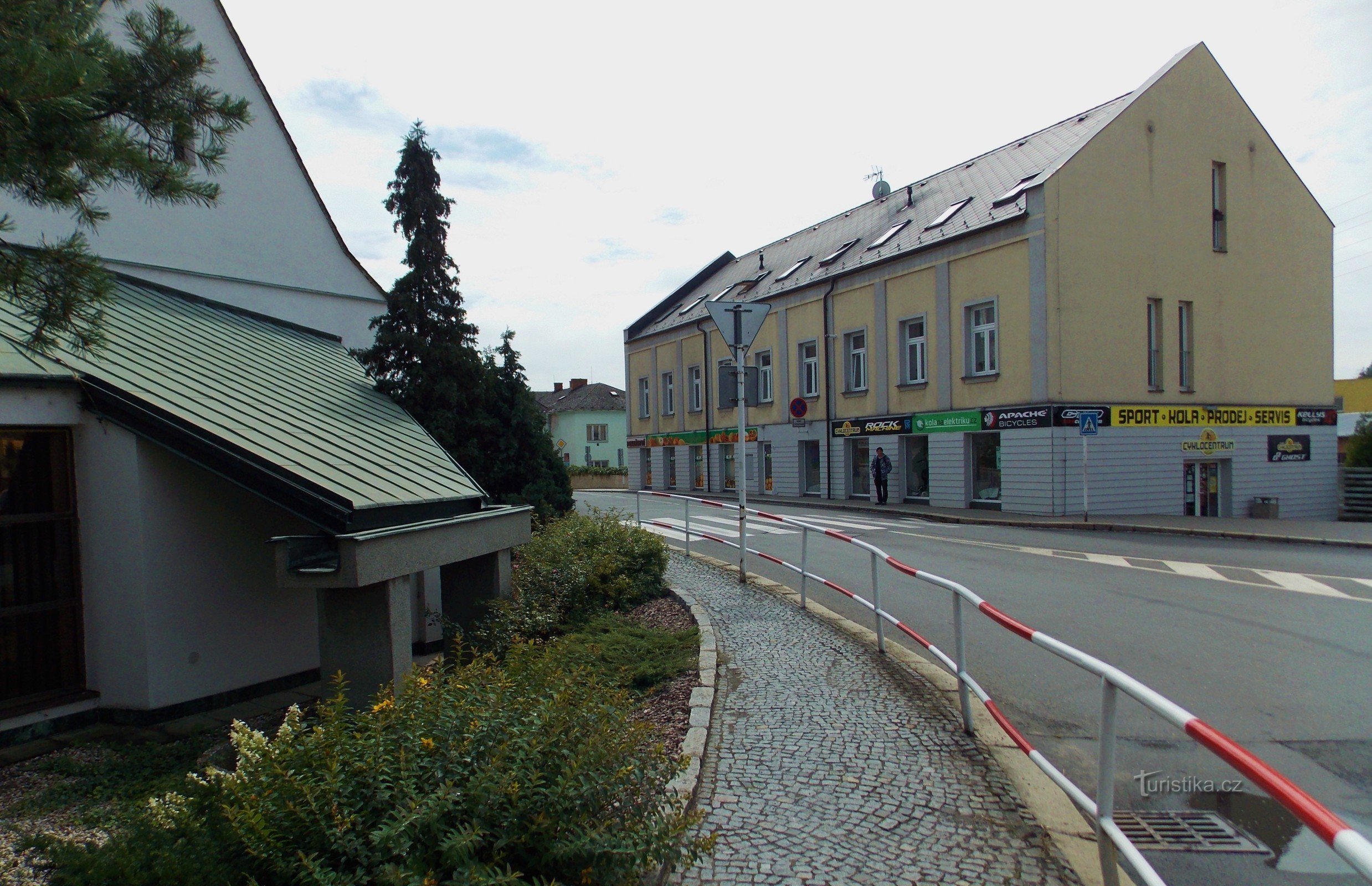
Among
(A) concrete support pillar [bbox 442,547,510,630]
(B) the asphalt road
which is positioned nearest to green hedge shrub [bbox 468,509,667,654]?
A: (A) concrete support pillar [bbox 442,547,510,630]

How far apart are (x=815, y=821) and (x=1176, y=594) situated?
26.8 ft

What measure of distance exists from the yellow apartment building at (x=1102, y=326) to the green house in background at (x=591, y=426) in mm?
41004

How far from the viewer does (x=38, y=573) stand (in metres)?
6.82

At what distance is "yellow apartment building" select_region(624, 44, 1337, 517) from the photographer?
2230 centimetres

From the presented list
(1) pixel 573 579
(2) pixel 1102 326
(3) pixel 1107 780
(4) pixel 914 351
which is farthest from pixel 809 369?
(3) pixel 1107 780

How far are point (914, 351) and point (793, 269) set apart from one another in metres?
8.64

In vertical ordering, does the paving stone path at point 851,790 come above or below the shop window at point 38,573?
below

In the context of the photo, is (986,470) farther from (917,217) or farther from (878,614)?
(878,614)

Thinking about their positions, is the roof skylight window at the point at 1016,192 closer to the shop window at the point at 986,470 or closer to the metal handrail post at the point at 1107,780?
the shop window at the point at 986,470

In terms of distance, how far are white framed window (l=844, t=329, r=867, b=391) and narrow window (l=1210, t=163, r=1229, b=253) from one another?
10.3 m

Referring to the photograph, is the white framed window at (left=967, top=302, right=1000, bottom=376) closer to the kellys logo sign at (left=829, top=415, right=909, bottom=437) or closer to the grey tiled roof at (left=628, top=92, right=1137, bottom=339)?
the grey tiled roof at (left=628, top=92, right=1137, bottom=339)

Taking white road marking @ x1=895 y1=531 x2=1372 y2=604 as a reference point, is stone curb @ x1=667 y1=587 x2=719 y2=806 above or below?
above

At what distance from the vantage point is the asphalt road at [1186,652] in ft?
14.1

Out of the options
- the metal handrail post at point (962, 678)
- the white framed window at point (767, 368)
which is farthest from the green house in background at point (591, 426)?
the metal handrail post at point (962, 678)
